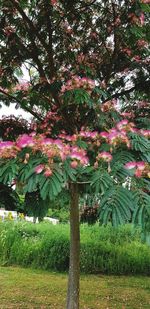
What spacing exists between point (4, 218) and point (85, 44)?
632 centimetres

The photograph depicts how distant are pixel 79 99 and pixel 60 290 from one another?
4.01 metres

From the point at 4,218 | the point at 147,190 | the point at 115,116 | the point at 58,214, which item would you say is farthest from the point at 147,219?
the point at 58,214

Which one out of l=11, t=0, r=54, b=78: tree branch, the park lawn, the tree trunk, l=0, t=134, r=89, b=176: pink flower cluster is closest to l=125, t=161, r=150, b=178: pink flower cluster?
l=0, t=134, r=89, b=176: pink flower cluster

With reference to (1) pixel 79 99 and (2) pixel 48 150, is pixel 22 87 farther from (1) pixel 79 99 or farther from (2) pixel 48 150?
(2) pixel 48 150

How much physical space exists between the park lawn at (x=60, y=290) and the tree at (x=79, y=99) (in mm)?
1163

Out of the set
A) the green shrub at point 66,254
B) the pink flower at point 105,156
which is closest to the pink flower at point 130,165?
the pink flower at point 105,156

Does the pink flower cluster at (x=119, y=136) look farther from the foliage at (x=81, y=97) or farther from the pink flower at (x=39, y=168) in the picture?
the pink flower at (x=39, y=168)

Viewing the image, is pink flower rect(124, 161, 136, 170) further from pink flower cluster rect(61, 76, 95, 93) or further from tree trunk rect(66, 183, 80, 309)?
tree trunk rect(66, 183, 80, 309)

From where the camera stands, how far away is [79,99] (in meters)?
3.55

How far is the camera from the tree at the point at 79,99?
2740 mm

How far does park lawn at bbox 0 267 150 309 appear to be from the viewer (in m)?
6.05

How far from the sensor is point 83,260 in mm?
8172

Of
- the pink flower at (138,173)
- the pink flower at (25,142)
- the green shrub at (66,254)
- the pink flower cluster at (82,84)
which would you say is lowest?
the pink flower at (138,173)

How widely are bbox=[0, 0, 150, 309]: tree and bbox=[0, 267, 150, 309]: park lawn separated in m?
1.16
